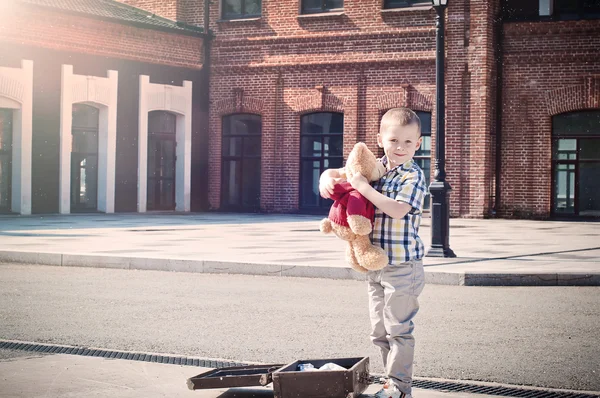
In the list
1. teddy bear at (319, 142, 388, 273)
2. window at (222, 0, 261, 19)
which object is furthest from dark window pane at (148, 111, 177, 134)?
teddy bear at (319, 142, 388, 273)

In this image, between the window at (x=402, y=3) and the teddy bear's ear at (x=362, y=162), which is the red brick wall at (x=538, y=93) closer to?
the window at (x=402, y=3)

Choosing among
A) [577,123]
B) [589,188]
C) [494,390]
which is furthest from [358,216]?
[577,123]

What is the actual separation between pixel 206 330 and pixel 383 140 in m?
3.17

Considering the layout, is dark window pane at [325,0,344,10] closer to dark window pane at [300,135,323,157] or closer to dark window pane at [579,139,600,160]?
dark window pane at [300,135,323,157]

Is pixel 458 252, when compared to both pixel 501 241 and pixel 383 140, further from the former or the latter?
pixel 383 140

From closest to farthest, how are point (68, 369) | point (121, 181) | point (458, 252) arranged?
point (68, 369) → point (458, 252) → point (121, 181)

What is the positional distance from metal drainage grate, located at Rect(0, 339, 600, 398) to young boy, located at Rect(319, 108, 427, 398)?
0.40 m

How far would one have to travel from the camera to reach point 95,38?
24156 mm

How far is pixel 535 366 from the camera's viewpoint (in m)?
5.92

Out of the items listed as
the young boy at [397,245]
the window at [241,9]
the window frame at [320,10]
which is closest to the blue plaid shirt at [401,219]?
the young boy at [397,245]

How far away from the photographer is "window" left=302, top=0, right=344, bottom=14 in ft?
83.2

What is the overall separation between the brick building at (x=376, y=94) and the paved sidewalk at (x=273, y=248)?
242 centimetres

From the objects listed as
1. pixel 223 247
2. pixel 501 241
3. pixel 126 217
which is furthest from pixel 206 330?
pixel 126 217

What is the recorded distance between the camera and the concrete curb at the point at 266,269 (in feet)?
34.9
